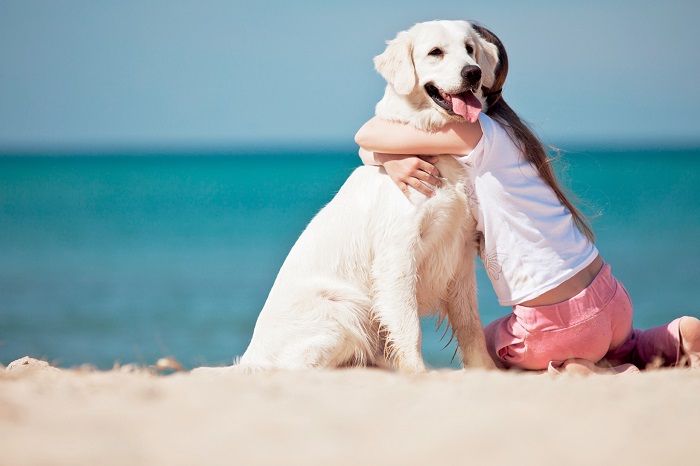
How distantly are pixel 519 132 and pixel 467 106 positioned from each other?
35cm

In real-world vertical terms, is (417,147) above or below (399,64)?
below

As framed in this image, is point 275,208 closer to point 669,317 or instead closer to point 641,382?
point 669,317

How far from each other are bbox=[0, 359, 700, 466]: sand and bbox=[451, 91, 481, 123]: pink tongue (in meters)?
1.50

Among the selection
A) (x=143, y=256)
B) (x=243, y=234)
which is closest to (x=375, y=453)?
(x=143, y=256)

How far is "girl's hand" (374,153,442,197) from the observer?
4543 mm

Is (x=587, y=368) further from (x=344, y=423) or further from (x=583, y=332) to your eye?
(x=344, y=423)

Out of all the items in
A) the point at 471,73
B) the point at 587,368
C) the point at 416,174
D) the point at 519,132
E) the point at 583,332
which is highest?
the point at 471,73

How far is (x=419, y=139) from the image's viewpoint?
4.55m

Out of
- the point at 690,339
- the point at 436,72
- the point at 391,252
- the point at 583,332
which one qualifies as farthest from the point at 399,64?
the point at 690,339

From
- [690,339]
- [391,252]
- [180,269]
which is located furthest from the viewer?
[180,269]

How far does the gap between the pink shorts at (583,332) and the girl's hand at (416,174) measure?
838 mm

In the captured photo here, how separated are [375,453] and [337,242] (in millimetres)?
2208

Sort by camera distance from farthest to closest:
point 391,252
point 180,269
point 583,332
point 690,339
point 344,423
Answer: point 180,269 → point 391,252 → point 690,339 → point 583,332 → point 344,423

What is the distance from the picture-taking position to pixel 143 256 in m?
24.4
